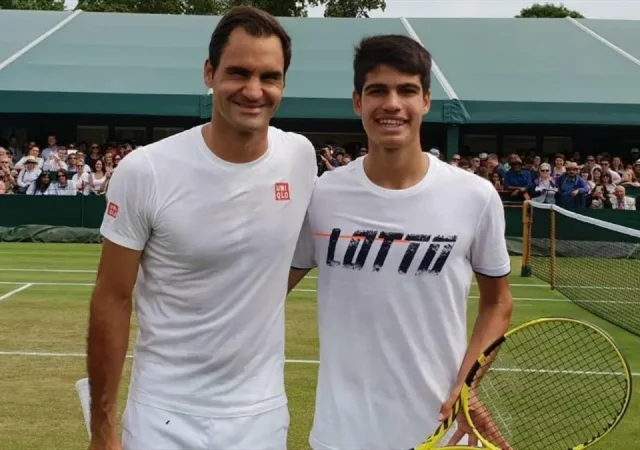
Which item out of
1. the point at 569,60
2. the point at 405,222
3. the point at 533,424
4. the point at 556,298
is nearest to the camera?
the point at 405,222

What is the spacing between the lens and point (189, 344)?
9.71ft

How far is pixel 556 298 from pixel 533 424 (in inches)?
359

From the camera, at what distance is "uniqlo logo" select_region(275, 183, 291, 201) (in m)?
3.03

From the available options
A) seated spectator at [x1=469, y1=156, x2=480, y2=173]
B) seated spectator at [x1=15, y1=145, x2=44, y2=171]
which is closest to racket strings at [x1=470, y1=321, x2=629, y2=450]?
seated spectator at [x1=469, y1=156, x2=480, y2=173]

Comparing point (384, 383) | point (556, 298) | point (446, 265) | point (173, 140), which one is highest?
point (173, 140)

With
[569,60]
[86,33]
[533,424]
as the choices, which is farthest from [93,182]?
[533,424]

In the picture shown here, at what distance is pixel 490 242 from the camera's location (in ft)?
10.5

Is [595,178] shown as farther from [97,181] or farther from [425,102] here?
[425,102]

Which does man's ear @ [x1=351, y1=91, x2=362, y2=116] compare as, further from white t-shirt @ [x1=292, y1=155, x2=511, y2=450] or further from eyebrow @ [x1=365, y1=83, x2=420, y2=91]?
white t-shirt @ [x1=292, y1=155, x2=511, y2=450]

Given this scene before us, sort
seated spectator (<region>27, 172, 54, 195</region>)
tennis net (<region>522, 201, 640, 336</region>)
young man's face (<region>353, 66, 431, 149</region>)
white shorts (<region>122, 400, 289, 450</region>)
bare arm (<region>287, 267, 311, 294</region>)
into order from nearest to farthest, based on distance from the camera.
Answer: white shorts (<region>122, 400, 289, 450</region>) → young man's face (<region>353, 66, 431, 149</region>) → bare arm (<region>287, 267, 311, 294</region>) → tennis net (<region>522, 201, 640, 336</region>) → seated spectator (<region>27, 172, 54, 195</region>)

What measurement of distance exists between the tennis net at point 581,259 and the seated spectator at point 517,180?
4.60 ft

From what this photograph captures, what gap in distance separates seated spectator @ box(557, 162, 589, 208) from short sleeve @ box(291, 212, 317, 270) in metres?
14.9

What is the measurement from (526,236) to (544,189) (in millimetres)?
3578

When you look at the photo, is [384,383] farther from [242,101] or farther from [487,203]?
[242,101]
